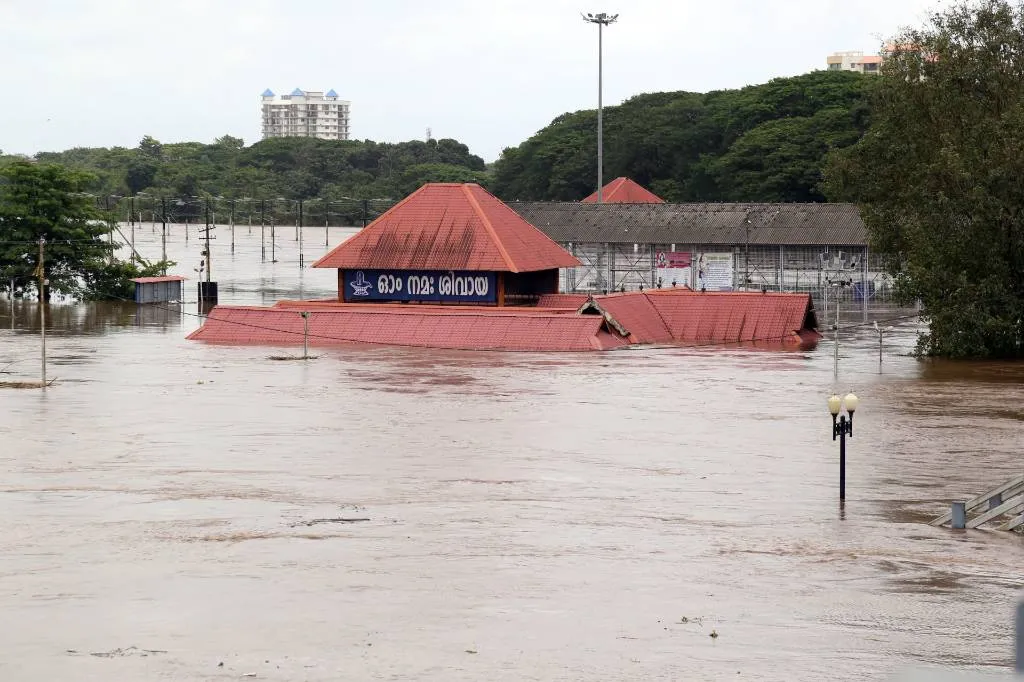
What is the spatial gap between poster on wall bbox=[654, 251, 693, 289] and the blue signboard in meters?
19.3

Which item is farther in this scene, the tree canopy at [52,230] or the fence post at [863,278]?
the tree canopy at [52,230]

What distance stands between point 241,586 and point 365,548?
113 inches

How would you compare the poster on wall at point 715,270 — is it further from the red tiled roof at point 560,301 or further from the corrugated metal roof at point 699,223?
the red tiled roof at point 560,301

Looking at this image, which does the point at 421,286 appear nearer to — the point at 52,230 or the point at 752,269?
the point at 752,269

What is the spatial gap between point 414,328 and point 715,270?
24246mm

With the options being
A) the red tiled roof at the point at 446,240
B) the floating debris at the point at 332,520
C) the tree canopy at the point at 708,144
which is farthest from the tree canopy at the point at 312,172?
the floating debris at the point at 332,520

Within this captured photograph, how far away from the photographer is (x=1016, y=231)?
1983 inches

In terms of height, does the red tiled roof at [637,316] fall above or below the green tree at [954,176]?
below

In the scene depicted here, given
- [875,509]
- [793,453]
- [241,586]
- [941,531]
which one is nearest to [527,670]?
[241,586]

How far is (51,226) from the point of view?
270 ft

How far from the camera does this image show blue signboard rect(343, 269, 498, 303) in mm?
62741

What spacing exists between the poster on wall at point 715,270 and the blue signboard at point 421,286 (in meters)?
Answer: 19.8

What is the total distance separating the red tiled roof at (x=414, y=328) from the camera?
193 ft

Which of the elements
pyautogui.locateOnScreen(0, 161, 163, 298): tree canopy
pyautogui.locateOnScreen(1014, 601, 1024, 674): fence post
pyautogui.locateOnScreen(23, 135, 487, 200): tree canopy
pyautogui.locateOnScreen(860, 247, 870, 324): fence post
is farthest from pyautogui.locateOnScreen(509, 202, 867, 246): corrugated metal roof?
pyautogui.locateOnScreen(23, 135, 487, 200): tree canopy
